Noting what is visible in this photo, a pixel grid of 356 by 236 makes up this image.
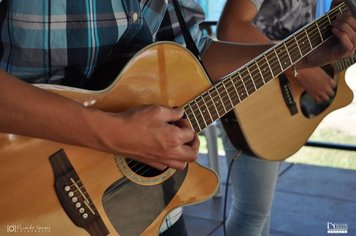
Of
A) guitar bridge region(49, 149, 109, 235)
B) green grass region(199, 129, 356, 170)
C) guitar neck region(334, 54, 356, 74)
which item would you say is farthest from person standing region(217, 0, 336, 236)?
green grass region(199, 129, 356, 170)

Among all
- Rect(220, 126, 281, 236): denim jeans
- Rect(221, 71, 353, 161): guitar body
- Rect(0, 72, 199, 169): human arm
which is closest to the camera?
Rect(0, 72, 199, 169): human arm

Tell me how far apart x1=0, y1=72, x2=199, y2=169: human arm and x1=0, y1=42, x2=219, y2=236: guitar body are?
0.16ft

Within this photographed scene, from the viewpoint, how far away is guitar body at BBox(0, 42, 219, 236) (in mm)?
980

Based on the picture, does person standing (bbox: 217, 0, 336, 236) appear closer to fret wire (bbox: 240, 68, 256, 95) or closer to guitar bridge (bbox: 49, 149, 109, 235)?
fret wire (bbox: 240, 68, 256, 95)

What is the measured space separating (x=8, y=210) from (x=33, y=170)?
0.27 feet

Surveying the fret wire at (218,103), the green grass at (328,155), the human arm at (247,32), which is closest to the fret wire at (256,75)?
the fret wire at (218,103)

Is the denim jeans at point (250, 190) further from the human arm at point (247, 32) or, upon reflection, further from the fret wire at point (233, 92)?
the fret wire at point (233, 92)

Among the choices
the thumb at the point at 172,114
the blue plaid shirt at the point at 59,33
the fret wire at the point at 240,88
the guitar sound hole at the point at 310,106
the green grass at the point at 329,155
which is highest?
the blue plaid shirt at the point at 59,33

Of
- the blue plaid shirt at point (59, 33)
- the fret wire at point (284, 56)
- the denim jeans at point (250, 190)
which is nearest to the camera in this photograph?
the blue plaid shirt at point (59, 33)

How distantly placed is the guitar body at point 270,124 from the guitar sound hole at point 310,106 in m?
0.01

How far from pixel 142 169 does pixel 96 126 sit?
19 cm

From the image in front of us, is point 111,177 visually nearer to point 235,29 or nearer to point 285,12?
point 235,29

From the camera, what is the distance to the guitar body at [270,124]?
1.71 meters

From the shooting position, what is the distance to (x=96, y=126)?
3.27ft
